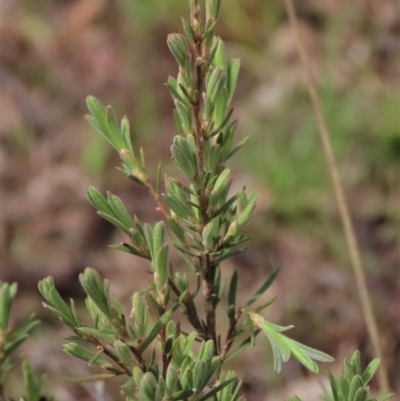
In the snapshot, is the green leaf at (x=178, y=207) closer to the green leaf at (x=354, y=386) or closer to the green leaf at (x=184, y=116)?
the green leaf at (x=184, y=116)

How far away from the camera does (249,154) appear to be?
2.32 metres

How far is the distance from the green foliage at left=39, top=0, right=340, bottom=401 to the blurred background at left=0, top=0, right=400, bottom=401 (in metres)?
1.06

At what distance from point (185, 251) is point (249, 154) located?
1.83m

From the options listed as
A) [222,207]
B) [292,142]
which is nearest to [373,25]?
[292,142]

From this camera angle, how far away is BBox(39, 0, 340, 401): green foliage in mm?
451

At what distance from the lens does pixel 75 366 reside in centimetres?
152

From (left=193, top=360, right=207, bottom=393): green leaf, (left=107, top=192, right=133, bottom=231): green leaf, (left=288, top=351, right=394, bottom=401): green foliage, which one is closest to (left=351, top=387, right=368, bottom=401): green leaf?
(left=288, top=351, right=394, bottom=401): green foliage

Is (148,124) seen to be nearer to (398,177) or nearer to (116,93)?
(116,93)

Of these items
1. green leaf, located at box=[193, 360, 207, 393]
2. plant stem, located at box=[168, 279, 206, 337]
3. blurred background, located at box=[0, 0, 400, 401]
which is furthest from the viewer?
blurred background, located at box=[0, 0, 400, 401]

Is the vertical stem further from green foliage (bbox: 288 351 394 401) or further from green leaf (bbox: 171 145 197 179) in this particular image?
green foliage (bbox: 288 351 394 401)

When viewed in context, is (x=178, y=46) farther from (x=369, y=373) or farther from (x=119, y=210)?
(x=369, y=373)

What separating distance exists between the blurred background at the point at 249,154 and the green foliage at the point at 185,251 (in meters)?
1.06

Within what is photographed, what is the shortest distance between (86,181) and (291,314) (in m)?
1.00

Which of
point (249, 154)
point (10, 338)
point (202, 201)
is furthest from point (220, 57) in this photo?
point (249, 154)
